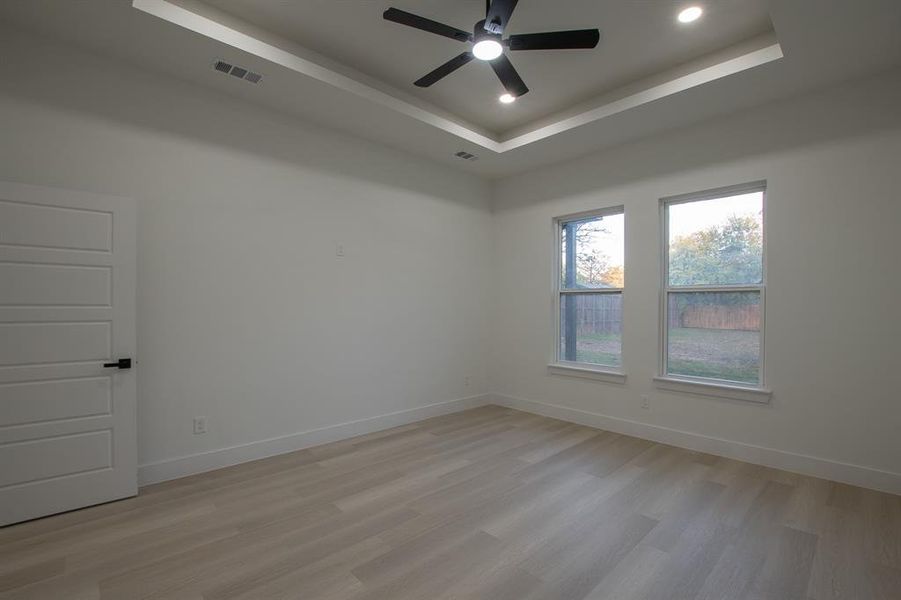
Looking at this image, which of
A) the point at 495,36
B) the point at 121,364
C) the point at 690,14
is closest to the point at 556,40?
the point at 495,36

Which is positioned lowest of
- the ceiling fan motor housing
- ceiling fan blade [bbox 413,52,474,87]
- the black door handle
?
the black door handle

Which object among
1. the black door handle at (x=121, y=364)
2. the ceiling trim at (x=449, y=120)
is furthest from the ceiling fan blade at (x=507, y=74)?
the black door handle at (x=121, y=364)

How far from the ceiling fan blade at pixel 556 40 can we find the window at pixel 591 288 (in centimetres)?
233

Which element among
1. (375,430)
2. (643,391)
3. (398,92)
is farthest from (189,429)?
(643,391)

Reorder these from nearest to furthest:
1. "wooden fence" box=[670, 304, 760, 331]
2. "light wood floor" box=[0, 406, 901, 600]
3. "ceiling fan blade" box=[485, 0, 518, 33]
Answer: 1. "light wood floor" box=[0, 406, 901, 600]
2. "ceiling fan blade" box=[485, 0, 518, 33]
3. "wooden fence" box=[670, 304, 760, 331]

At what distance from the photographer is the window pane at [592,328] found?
182 inches

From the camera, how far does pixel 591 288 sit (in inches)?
191

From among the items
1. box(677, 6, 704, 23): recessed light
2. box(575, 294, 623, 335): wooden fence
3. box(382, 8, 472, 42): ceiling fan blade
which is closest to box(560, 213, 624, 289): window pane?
box(575, 294, 623, 335): wooden fence

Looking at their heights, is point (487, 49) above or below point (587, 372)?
above

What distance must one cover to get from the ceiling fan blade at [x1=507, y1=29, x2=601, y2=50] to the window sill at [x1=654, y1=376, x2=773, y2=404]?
304cm

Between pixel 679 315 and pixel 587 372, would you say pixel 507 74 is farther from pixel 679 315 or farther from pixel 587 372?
pixel 587 372

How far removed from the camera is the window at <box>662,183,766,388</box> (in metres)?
3.71

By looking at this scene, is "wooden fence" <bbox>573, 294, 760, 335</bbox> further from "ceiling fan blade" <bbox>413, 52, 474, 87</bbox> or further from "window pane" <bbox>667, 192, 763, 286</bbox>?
"ceiling fan blade" <bbox>413, 52, 474, 87</bbox>

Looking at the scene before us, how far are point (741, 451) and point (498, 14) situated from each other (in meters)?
3.90
